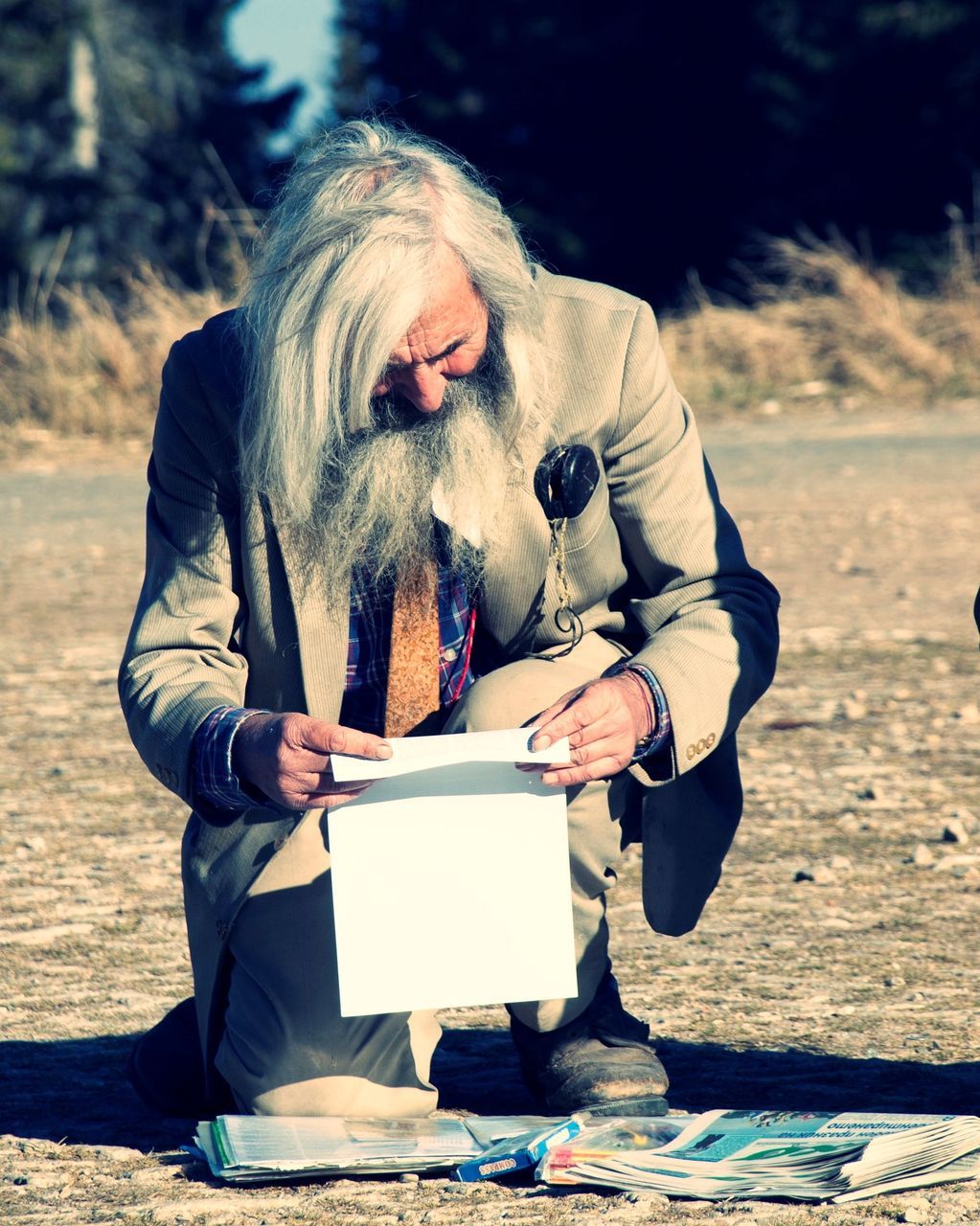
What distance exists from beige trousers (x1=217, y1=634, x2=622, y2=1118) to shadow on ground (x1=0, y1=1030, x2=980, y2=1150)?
0.14 meters

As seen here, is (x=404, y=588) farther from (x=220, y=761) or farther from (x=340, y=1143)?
(x=340, y=1143)

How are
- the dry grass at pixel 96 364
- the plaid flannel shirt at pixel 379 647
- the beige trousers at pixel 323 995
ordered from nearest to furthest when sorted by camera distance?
the beige trousers at pixel 323 995, the plaid flannel shirt at pixel 379 647, the dry grass at pixel 96 364

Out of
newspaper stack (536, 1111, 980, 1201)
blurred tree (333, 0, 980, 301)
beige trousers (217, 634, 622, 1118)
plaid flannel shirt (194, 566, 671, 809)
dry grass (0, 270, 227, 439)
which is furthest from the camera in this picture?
blurred tree (333, 0, 980, 301)

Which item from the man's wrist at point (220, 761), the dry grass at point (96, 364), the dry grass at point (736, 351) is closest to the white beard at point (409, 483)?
the man's wrist at point (220, 761)

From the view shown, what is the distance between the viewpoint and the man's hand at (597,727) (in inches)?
92.3

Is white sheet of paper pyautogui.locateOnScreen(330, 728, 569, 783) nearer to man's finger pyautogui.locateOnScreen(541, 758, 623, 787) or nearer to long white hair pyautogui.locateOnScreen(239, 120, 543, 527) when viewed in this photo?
man's finger pyautogui.locateOnScreen(541, 758, 623, 787)

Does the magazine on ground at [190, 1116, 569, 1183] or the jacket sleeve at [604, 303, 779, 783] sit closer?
the magazine on ground at [190, 1116, 569, 1183]

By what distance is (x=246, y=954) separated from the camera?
260 cm

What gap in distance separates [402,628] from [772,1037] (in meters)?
0.88

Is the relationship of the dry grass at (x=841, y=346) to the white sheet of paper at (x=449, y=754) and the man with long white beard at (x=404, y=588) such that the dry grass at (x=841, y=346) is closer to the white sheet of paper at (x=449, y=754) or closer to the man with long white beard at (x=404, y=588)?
the man with long white beard at (x=404, y=588)

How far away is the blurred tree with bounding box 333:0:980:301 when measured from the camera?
88.6 ft

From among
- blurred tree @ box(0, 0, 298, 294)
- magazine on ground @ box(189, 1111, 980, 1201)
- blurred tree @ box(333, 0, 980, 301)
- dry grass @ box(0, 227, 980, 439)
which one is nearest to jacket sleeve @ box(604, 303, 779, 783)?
magazine on ground @ box(189, 1111, 980, 1201)

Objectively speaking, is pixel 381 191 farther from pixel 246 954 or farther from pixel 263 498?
pixel 246 954

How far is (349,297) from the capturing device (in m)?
2.44
